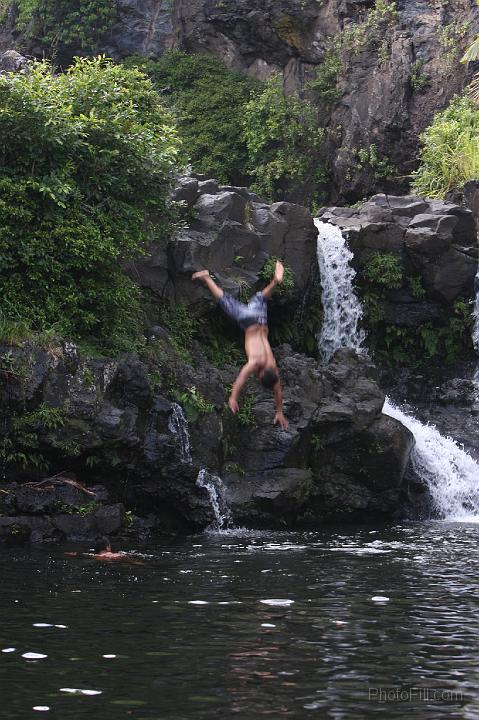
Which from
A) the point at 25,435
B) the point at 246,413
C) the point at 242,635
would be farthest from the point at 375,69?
the point at 242,635

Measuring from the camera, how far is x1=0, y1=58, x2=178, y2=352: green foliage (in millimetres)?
17422

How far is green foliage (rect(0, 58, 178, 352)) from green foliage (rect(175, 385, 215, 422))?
1.38 metres

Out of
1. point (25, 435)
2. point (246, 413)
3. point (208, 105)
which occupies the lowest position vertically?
point (25, 435)

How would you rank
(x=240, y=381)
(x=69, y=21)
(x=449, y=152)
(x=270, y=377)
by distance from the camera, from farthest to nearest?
(x=69, y=21)
(x=449, y=152)
(x=240, y=381)
(x=270, y=377)

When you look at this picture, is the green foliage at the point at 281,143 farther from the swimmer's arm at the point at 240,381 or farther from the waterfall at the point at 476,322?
the swimmer's arm at the point at 240,381

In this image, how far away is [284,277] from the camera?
22.7m

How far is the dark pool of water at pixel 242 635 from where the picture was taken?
7102 millimetres

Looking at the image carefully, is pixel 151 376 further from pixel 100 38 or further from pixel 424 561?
pixel 100 38

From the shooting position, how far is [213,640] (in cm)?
884

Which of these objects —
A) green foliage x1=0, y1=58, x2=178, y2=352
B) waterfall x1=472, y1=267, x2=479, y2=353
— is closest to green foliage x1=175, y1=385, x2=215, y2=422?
green foliage x1=0, y1=58, x2=178, y2=352

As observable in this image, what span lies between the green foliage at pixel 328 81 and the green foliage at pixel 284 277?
43.2 feet

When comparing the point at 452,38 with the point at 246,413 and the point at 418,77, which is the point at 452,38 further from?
the point at 246,413

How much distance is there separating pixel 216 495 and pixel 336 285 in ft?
27.2

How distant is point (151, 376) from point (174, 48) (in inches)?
897
